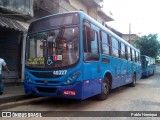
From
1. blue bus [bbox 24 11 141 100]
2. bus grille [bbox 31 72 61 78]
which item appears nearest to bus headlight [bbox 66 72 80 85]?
blue bus [bbox 24 11 141 100]

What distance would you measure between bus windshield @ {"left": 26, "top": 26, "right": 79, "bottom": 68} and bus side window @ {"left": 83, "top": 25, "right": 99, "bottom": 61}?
0.30 meters

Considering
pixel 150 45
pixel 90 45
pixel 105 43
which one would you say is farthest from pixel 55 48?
pixel 150 45

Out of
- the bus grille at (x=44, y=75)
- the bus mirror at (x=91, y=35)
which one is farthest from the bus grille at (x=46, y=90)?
the bus mirror at (x=91, y=35)

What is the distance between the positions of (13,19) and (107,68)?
571 cm

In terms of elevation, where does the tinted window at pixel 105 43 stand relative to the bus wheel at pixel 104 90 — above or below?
above

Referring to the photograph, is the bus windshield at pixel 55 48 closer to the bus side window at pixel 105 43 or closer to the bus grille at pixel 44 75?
the bus grille at pixel 44 75

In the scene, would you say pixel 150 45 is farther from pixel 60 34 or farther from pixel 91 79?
pixel 60 34

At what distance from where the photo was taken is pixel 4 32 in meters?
11.5

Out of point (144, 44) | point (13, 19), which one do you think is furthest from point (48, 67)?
point (144, 44)

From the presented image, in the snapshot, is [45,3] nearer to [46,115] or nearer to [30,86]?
[30,86]

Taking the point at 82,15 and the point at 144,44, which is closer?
the point at 82,15

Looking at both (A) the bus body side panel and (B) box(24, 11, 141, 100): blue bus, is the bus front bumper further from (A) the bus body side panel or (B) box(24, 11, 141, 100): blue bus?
(A) the bus body side panel

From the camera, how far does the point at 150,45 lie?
37.9 m

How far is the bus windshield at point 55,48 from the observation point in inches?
257
